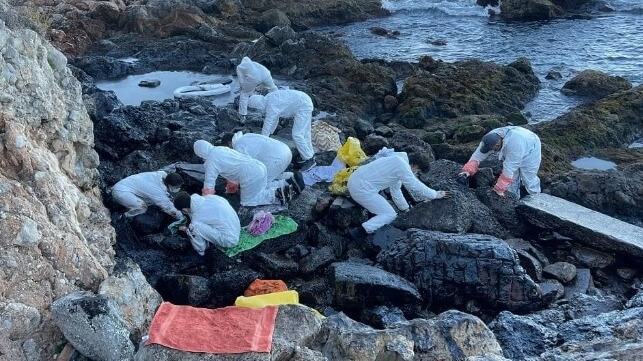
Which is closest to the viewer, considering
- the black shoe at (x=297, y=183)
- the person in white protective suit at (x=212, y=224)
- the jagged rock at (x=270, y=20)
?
the person in white protective suit at (x=212, y=224)

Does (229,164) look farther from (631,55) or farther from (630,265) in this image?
(631,55)

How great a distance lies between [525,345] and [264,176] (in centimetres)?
436

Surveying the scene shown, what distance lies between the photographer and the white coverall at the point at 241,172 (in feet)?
30.4

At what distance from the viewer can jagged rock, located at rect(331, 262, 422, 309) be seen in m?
7.63

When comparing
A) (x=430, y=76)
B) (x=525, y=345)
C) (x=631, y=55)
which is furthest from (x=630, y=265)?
(x=631, y=55)

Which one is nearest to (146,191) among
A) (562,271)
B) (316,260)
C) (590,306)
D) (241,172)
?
(241,172)

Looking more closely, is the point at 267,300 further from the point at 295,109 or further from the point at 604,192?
the point at 604,192

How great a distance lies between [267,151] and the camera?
9.97m

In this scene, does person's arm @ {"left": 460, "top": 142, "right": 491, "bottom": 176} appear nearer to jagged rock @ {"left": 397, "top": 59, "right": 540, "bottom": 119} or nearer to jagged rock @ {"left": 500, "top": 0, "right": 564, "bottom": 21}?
jagged rock @ {"left": 397, "top": 59, "right": 540, "bottom": 119}

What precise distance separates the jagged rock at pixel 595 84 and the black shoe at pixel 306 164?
9178 millimetres

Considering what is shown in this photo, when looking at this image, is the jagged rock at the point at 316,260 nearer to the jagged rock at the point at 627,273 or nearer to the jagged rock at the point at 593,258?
the jagged rock at the point at 593,258

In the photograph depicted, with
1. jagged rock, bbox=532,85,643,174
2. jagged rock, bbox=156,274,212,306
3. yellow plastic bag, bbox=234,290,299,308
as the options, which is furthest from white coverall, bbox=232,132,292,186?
jagged rock, bbox=532,85,643,174

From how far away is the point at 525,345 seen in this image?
21.9 ft

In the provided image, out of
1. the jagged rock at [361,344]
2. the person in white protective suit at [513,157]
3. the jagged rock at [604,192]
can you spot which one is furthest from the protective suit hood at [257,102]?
the jagged rock at [361,344]
